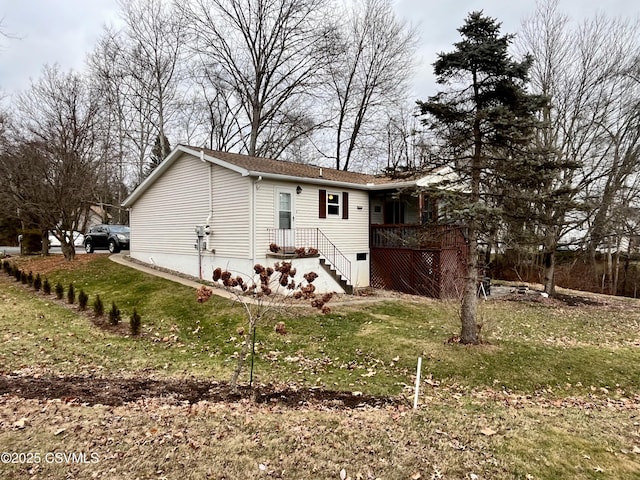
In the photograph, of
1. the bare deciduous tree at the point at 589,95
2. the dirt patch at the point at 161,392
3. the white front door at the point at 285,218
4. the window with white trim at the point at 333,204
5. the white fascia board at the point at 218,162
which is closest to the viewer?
the dirt patch at the point at 161,392

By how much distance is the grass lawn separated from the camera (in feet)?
10.8

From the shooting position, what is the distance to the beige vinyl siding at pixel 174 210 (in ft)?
45.5

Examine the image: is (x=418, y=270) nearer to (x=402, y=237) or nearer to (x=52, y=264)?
(x=402, y=237)

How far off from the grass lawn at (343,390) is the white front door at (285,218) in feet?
10.7

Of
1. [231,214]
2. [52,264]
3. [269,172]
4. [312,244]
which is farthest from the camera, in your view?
[52,264]

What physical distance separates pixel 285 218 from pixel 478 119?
24.0 ft

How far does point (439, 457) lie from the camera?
11.1ft

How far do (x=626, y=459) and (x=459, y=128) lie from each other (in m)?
5.90

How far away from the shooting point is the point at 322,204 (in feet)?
45.5

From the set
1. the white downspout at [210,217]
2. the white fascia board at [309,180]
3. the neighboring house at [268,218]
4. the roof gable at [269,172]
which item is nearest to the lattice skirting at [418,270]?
Answer: the neighboring house at [268,218]

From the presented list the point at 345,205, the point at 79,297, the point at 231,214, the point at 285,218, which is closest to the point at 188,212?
the point at 231,214

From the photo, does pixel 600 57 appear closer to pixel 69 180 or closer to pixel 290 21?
pixel 290 21

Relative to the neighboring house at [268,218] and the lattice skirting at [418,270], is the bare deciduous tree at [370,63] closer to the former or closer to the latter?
the neighboring house at [268,218]

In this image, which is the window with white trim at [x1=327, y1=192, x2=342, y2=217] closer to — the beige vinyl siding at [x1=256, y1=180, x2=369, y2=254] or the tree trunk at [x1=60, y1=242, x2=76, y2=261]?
the beige vinyl siding at [x1=256, y1=180, x2=369, y2=254]
